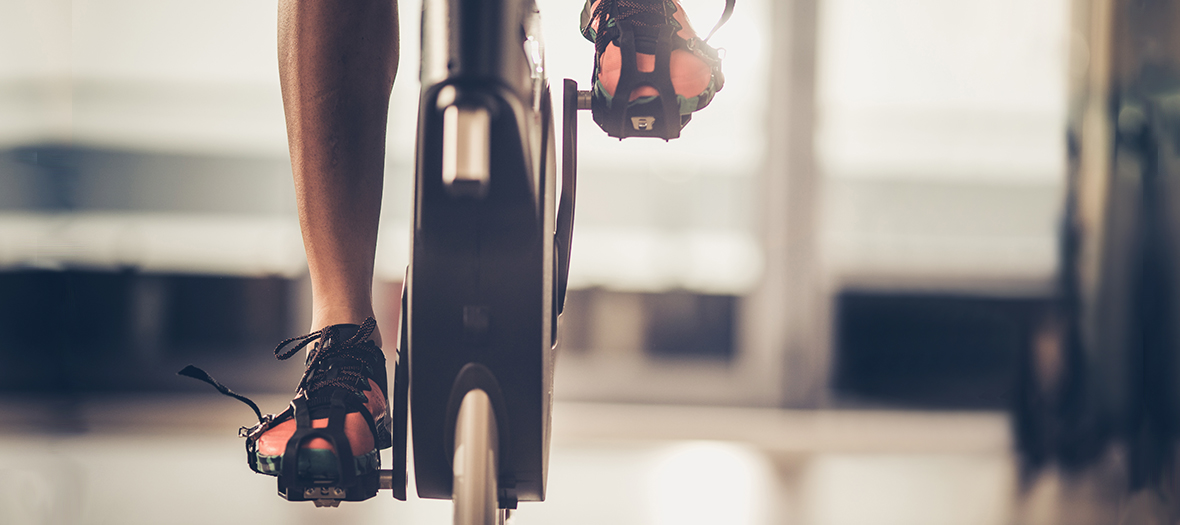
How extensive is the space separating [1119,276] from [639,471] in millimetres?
1384

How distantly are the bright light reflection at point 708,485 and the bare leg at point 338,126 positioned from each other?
27.2 inches

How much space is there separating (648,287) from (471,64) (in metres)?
2.22

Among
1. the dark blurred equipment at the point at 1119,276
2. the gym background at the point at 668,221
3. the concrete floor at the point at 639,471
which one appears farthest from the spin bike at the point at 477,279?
the dark blurred equipment at the point at 1119,276

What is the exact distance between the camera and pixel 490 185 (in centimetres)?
40

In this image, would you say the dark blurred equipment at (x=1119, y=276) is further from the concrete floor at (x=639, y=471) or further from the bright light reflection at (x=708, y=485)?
the bright light reflection at (x=708, y=485)

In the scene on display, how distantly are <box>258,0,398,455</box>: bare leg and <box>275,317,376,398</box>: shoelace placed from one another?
0.02 meters

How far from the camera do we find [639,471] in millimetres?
1425

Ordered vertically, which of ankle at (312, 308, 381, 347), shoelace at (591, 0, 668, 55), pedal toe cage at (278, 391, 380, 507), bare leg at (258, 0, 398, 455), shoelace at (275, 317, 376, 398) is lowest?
pedal toe cage at (278, 391, 380, 507)

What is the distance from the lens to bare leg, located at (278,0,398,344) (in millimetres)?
564

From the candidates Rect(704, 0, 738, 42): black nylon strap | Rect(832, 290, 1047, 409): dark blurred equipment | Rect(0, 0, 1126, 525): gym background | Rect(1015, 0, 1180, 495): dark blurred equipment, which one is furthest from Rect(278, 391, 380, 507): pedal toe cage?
Rect(832, 290, 1047, 409): dark blurred equipment

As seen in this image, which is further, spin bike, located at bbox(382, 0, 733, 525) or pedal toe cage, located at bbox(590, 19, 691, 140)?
pedal toe cage, located at bbox(590, 19, 691, 140)

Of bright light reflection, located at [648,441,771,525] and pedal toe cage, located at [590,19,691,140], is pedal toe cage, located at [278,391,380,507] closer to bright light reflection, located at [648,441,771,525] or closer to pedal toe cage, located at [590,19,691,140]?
pedal toe cage, located at [590,19,691,140]

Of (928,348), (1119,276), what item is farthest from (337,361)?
(928,348)

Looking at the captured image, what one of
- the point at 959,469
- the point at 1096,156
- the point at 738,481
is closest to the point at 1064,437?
the point at 959,469
